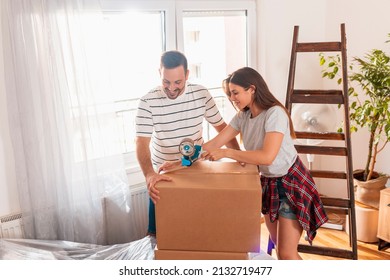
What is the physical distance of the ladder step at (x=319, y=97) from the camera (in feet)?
8.39

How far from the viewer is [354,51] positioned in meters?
3.26

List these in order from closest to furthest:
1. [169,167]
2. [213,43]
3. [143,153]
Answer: [169,167]
[143,153]
[213,43]

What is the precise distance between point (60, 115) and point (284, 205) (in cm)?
124

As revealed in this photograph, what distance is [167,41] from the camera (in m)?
2.86

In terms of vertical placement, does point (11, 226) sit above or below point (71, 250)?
above

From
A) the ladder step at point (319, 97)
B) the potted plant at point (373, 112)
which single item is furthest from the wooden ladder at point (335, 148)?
the potted plant at point (373, 112)

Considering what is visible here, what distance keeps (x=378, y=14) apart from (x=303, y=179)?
1.80m

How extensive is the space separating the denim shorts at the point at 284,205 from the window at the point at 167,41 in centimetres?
117

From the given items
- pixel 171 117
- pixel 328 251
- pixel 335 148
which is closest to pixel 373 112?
pixel 335 148


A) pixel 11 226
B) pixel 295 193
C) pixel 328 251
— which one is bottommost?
pixel 328 251

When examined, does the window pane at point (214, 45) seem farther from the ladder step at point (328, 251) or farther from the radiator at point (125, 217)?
the ladder step at point (328, 251)

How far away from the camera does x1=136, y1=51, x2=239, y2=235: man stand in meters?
1.93

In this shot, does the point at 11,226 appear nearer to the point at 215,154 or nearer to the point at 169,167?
the point at 169,167

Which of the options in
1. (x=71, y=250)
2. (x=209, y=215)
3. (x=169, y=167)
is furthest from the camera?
(x=71, y=250)
